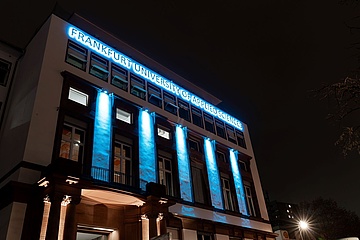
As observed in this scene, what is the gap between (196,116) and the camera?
89.0ft

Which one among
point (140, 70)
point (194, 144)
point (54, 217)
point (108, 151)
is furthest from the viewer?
point (194, 144)

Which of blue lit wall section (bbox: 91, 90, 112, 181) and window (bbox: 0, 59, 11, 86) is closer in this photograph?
blue lit wall section (bbox: 91, 90, 112, 181)

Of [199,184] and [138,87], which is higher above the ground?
[138,87]

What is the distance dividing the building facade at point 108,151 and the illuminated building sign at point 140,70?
0.10m

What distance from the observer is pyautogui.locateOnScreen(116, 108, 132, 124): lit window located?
65.9 ft

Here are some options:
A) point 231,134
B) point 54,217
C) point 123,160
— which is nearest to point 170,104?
point 123,160

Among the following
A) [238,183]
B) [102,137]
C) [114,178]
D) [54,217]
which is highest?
[102,137]

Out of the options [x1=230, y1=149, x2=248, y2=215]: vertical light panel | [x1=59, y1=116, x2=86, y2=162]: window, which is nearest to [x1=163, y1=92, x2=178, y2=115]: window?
[x1=230, y1=149, x2=248, y2=215]: vertical light panel

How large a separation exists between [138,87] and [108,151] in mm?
7165

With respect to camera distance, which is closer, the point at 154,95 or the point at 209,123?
the point at 154,95

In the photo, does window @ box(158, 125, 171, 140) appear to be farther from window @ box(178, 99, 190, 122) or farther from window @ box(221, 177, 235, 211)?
window @ box(221, 177, 235, 211)

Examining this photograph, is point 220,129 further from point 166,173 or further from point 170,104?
point 166,173

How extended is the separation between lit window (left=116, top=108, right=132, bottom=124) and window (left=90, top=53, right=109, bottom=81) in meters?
2.59

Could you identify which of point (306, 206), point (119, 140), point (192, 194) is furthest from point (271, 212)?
point (119, 140)
